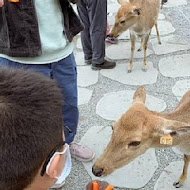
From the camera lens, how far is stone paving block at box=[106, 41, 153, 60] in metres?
5.25

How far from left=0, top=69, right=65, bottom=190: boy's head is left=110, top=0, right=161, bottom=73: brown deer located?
137 inches

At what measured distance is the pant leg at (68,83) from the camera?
2805 mm

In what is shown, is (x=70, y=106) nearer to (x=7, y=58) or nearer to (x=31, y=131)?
(x=7, y=58)

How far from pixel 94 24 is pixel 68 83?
186cm

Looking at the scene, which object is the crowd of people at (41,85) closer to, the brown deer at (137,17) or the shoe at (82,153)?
the shoe at (82,153)

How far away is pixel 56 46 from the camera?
2.67 metres

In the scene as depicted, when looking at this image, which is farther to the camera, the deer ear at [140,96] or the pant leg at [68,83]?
the deer ear at [140,96]

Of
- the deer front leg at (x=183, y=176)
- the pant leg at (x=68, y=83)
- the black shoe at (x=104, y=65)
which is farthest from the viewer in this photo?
the black shoe at (x=104, y=65)

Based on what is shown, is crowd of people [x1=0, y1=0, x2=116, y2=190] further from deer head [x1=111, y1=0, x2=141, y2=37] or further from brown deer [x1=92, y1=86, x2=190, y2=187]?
brown deer [x1=92, y1=86, x2=190, y2=187]

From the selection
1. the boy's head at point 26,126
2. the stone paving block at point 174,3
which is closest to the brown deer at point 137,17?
the stone paving block at point 174,3

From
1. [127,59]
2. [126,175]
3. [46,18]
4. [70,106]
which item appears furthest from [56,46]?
[127,59]

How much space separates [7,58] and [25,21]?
30cm

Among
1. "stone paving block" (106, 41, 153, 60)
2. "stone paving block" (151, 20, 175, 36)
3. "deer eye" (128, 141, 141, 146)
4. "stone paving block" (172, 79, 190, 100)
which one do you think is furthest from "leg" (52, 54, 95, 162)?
"stone paving block" (151, 20, 175, 36)

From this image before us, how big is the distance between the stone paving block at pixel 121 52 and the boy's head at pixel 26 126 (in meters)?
3.91
